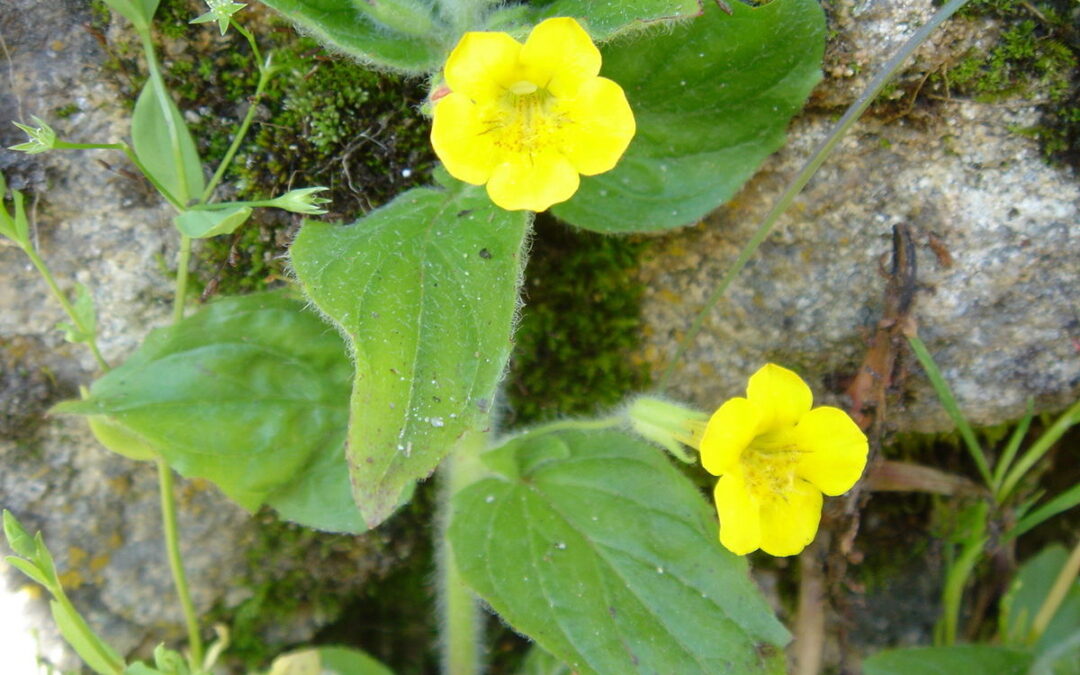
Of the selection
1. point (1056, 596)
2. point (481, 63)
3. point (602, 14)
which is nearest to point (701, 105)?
point (602, 14)

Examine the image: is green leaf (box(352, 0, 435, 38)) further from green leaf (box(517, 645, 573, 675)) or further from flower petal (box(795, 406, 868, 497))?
green leaf (box(517, 645, 573, 675))

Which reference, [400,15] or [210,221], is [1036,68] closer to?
[400,15]

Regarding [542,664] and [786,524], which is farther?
[542,664]

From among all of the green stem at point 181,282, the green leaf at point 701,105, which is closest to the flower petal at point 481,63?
the green leaf at point 701,105

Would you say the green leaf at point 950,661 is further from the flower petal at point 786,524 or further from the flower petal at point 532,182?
the flower petal at point 532,182

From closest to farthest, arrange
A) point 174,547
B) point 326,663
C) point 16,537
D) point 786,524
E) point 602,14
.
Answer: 1. point 16,537
2. point 602,14
3. point 786,524
4. point 174,547
5. point 326,663

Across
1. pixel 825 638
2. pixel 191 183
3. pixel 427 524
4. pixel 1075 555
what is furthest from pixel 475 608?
pixel 1075 555

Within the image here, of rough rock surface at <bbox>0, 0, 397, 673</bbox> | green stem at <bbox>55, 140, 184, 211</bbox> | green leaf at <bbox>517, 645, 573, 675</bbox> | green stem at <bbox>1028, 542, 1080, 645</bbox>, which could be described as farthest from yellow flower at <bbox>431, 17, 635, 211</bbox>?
green stem at <bbox>1028, 542, 1080, 645</bbox>
